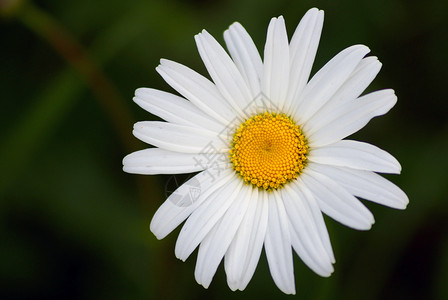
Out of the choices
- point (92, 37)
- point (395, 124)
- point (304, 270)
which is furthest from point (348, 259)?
point (92, 37)

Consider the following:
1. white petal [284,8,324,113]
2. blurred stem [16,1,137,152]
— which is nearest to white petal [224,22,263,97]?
white petal [284,8,324,113]

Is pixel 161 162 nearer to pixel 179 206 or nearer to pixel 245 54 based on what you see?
pixel 179 206

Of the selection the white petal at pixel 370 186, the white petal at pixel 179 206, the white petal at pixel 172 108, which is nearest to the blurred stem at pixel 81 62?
the white petal at pixel 172 108

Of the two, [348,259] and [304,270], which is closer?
[304,270]

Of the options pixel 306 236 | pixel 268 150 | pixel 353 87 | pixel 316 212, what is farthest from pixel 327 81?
pixel 306 236

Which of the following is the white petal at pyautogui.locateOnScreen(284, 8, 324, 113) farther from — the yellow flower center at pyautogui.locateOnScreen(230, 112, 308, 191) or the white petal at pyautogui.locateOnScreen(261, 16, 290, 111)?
the yellow flower center at pyautogui.locateOnScreen(230, 112, 308, 191)

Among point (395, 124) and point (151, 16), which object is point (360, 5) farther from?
point (151, 16)
